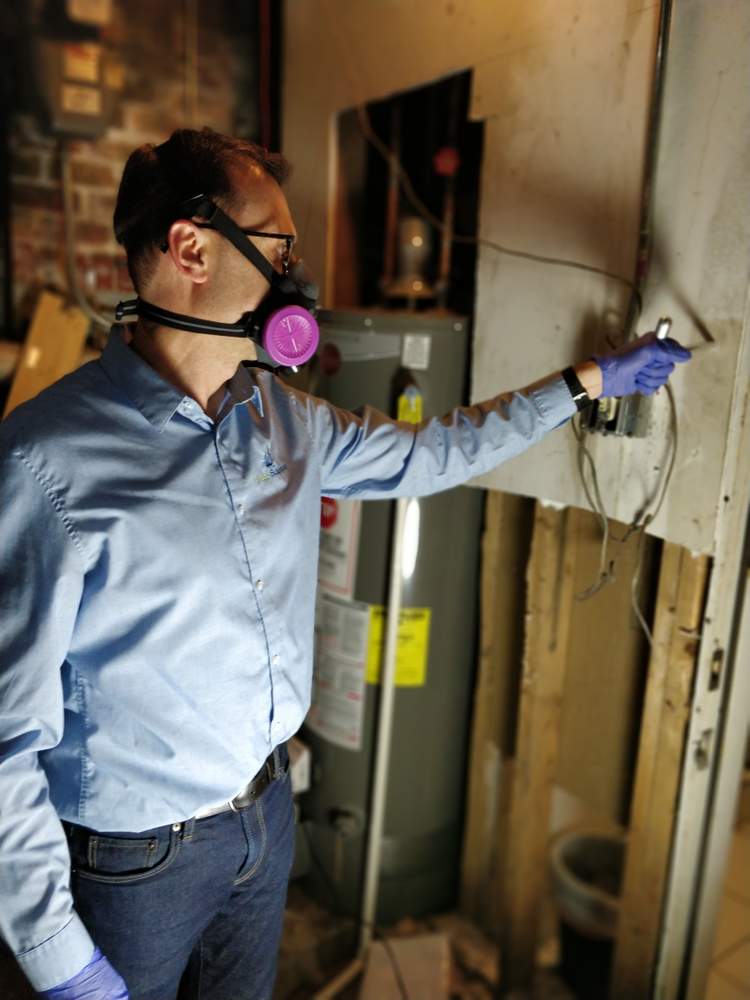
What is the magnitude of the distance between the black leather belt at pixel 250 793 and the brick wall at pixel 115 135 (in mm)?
1380

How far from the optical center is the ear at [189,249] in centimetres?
101

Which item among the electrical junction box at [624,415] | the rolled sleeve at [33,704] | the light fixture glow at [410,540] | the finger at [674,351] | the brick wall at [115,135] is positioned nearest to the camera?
the rolled sleeve at [33,704]

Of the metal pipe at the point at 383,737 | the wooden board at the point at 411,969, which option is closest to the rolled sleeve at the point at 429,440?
the metal pipe at the point at 383,737

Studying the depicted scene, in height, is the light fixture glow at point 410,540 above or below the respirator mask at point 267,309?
below

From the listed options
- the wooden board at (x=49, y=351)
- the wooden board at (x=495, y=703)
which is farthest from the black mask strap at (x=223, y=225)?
the wooden board at (x=49, y=351)

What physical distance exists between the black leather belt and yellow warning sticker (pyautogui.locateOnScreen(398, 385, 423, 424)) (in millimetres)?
775

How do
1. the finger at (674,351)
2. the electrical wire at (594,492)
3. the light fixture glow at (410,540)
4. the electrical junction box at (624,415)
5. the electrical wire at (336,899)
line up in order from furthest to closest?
the electrical wire at (336,899), the light fixture glow at (410,540), the electrical wire at (594,492), the electrical junction box at (624,415), the finger at (674,351)

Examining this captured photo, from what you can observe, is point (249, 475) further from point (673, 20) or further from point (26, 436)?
point (673, 20)

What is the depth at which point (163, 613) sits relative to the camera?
0.95m

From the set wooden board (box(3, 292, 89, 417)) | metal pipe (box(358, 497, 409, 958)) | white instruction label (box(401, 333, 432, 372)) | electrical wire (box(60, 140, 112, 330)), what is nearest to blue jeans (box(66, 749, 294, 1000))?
metal pipe (box(358, 497, 409, 958))

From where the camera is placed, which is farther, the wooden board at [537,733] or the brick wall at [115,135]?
the brick wall at [115,135]

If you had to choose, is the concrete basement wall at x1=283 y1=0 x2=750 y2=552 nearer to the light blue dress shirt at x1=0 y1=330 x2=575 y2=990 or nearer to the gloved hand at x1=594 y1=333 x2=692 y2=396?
the gloved hand at x1=594 y1=333 x2=692 y2=396

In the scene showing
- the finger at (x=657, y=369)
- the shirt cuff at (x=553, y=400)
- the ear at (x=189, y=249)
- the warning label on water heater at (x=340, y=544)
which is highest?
the ear at (x=189, y=249)

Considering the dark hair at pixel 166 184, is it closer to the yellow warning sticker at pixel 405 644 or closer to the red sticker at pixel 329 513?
the red sticker at pixel 329 513
